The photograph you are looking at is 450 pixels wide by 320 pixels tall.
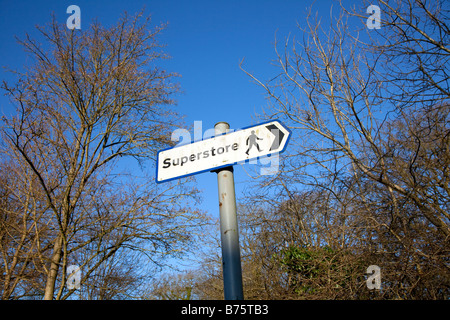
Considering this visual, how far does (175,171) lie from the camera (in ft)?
9.04

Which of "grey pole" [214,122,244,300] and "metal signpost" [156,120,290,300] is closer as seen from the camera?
"grey pole" [214,122,244,300]

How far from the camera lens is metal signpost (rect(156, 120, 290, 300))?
7.20 feet

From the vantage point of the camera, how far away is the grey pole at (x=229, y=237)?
1989 millimetres

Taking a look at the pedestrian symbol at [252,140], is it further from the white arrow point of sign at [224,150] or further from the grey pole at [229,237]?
the grey pole at [229,237]

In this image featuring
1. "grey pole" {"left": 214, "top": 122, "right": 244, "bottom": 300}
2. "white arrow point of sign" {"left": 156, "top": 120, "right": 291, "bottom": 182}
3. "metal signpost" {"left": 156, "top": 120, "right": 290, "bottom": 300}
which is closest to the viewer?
"grey pole" {"left": 214, "top": 122, "right": 244, "bottom": 300}

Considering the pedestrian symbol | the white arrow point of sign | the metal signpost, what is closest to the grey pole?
the metal signpost

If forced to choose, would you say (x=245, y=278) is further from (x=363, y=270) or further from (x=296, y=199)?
(x=363, y=270)

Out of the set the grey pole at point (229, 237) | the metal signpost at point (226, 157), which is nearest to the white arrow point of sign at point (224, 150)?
the metal signpost at point (226, 157)

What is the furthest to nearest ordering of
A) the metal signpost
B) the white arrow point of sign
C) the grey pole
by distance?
the white arrow point of sign
the metal signpost
the grey pole

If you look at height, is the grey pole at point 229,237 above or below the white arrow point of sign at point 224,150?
below

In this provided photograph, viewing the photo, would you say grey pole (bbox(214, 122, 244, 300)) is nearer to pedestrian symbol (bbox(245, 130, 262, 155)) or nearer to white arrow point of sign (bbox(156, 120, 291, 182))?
white arrow point of sign (bbox(156, 120, 291, 182))

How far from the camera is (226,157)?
8.31 ft

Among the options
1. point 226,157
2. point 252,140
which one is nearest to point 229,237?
point 226,157
